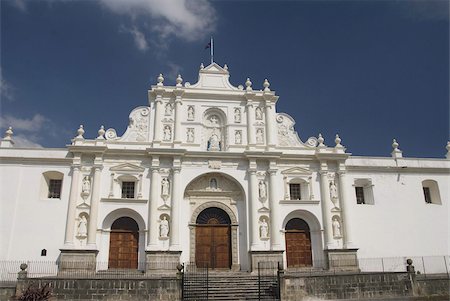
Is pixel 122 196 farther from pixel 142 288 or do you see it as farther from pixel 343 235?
pixel 343 235

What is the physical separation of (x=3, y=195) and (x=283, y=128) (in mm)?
16655

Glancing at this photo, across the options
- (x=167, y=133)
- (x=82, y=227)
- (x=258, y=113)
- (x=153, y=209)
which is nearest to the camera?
(x=82, y=227)

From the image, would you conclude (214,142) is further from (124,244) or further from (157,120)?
(124,244)

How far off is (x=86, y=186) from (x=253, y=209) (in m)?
9.44

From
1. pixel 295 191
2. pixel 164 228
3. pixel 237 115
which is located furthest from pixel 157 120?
pixel 295 191

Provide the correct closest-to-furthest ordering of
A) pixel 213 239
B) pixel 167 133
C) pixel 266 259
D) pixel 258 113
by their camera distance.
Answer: pixel 266 259 → pixel 213 239 → pixel 167 133 → pixel 258 113

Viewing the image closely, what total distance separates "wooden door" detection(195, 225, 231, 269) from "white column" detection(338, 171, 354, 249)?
22.1 ft

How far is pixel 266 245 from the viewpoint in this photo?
20.6 meters

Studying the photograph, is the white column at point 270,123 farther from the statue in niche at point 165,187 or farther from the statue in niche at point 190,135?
the statue in niche at point 165,187

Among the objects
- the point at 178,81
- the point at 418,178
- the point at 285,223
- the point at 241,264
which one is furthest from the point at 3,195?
the point at 418,178

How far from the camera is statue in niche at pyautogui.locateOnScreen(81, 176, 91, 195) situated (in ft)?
67.4

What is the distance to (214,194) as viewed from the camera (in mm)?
21828

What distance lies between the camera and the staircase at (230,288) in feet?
52.5

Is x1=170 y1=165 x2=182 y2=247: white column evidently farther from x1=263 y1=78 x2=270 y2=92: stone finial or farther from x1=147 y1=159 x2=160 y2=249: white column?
x1=263 y1=78 x2=270 y2=92: stone finial
